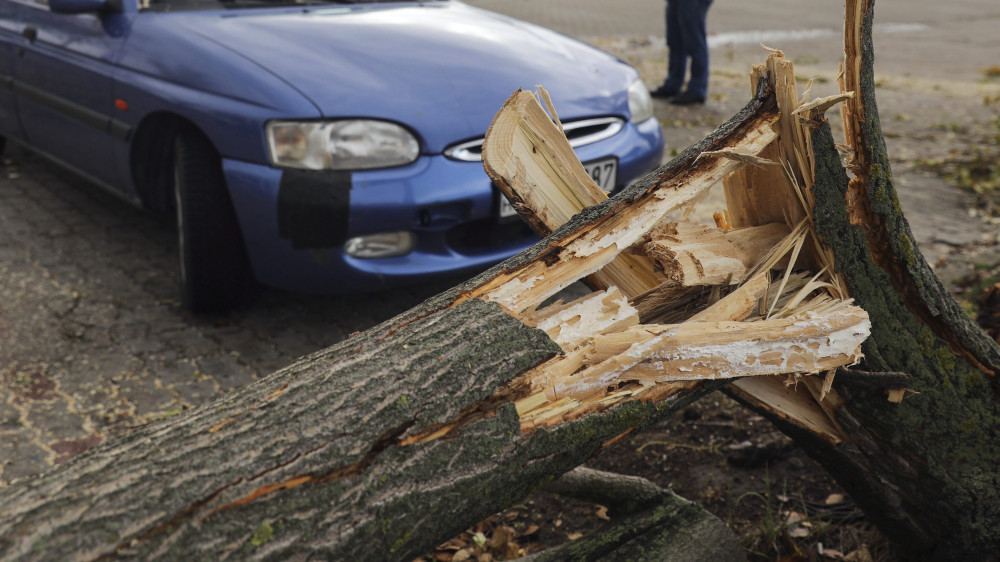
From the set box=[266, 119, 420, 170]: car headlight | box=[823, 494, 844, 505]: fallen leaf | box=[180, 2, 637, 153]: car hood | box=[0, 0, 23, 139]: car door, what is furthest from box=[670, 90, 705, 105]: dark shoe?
box=[823, 494, 844, 505]: fallen leaf

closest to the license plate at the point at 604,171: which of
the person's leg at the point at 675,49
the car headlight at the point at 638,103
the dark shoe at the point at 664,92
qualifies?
the car headlight at the point at 638,103

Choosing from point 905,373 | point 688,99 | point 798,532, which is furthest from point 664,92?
point 905,373

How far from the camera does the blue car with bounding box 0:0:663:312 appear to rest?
2.90m

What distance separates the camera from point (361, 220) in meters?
2.88

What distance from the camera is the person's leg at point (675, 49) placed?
309 inches

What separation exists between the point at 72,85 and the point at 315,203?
1.75 meters

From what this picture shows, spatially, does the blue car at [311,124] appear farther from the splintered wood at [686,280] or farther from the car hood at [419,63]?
the splintered wood at [686,280]

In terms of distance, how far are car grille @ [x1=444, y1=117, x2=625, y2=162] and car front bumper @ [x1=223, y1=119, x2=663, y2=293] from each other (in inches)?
1.8

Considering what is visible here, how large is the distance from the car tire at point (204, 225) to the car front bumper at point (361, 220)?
0.66 ft

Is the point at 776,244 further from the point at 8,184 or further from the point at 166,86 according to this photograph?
the point at 8,184

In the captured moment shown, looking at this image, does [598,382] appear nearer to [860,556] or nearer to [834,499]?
[860,556]

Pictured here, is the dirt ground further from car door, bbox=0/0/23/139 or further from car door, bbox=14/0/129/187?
car door, bbox=0/0/23/139

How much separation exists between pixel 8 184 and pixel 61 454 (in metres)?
3.31

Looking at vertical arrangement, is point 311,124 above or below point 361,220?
above
